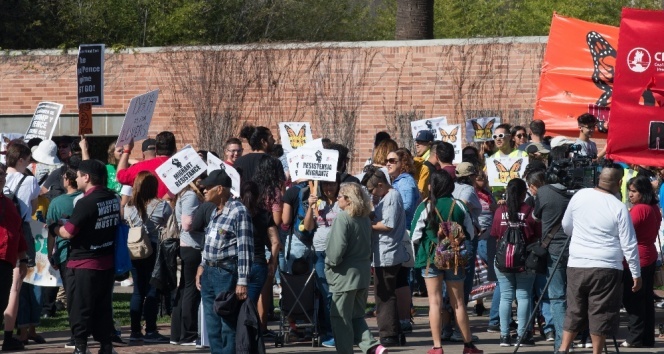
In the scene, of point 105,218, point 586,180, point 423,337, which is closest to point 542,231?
point 586,180

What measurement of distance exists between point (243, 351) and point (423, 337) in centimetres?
331

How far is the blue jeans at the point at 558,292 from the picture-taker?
1138 centimetres

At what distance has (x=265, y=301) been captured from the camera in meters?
12.0

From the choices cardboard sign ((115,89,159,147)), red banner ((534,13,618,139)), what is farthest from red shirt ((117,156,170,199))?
red banner ((534,13,618,139))

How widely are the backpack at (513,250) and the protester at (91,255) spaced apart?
12.4 ft

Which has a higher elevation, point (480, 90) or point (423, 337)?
point (480, 90)

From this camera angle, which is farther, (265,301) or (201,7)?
(201,7)

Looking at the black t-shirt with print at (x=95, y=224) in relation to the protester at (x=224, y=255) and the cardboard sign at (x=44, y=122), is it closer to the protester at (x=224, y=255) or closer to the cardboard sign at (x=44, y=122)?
the protester at (x=224, y=255)

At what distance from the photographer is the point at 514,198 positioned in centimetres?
1164

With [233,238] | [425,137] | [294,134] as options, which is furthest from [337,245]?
[294,134]

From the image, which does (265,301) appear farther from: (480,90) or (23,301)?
(480,90)

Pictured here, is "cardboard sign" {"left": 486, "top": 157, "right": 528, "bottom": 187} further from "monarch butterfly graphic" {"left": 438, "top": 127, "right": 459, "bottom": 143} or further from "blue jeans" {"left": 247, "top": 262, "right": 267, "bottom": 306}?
"blue jeans" {"left": 247, "top": 262, "right": 267, "bottom": 306}

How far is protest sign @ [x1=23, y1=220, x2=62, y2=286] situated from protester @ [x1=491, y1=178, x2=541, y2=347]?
4423 mm

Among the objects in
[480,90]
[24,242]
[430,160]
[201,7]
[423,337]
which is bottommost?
[423,337]
